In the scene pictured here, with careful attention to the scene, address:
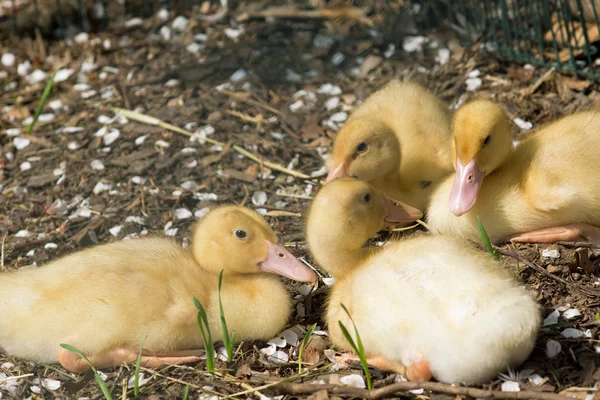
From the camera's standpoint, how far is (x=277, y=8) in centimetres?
757

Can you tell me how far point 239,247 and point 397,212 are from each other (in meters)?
0.84

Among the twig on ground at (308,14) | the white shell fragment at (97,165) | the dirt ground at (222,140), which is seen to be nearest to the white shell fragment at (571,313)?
the dirt ground at (222,140)

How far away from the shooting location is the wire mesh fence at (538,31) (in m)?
5.74

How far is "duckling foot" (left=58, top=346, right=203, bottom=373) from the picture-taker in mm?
3627

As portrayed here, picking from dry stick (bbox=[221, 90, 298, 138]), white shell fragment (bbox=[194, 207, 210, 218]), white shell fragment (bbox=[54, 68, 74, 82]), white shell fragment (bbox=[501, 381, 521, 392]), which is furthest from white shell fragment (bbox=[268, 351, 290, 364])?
white shell fragment (bbox=[54, 68, 74, 82])

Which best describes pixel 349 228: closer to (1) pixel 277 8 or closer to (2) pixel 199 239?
(2) pixel 199 239

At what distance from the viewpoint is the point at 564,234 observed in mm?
4191

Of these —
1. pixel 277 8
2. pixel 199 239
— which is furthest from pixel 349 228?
pixel 277 8

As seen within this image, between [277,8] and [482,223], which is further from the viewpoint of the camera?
[277,8]

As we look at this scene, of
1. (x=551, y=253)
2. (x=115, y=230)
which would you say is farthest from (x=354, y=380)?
(x=115, y=230)

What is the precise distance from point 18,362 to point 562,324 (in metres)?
2.53

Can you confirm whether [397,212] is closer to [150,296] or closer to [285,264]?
[285,264]

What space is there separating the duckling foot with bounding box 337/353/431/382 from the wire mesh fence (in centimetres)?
308

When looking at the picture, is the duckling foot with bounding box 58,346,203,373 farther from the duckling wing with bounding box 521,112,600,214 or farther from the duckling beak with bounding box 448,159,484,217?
the duckling wing with bounding box 521,112,600,214
